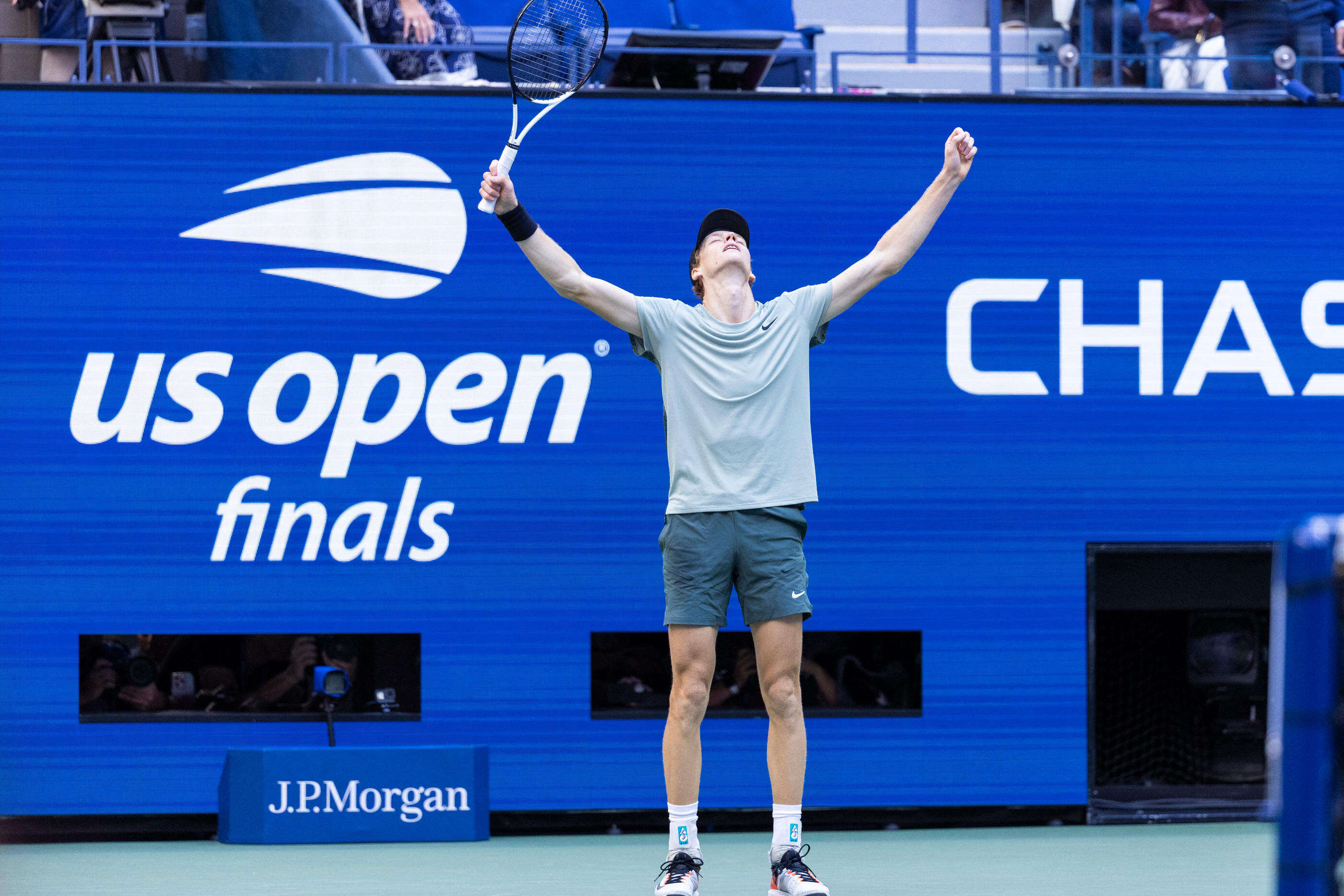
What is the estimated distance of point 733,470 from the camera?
14.0 feet

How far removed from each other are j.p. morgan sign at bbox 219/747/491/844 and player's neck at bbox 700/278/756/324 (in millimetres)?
2009

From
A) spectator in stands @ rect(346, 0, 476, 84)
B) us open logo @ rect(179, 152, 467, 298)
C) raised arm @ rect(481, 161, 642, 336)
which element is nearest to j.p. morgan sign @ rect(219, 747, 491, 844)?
us open logo @ rect(179, 152, 467, 298)

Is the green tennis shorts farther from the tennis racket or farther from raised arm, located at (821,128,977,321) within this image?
the tennis racket

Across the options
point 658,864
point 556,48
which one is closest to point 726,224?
point 556,48

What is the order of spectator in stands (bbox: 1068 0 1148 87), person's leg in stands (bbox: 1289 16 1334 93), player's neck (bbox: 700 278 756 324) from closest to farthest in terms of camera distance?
player's neck (bbox: 700 278 756 324)
person's leg in stands (bbox: 1289 16 1334 93)
spectator in stands (bbox: 1068 0 1148 87)

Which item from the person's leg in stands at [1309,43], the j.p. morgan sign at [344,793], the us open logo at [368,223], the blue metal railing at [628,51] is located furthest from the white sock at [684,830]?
the person's leg in stands at [1309,43]

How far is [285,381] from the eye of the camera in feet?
18.7

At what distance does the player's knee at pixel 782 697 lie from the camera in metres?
4.23

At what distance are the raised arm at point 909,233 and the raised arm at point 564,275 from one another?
0.62m

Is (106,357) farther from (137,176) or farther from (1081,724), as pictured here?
(1081,724)

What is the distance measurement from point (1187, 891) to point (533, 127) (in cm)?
352

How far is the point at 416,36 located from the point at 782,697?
134 inches

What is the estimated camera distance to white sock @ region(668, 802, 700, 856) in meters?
4.14

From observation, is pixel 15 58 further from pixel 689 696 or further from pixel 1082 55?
pixel 1082 55
